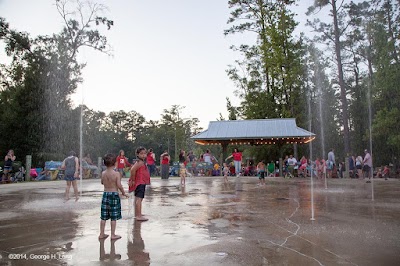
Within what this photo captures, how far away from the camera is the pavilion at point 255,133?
25031 millimetres

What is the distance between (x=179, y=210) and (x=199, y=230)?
7.94 feet

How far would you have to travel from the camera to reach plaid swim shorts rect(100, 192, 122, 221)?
5.56 metres

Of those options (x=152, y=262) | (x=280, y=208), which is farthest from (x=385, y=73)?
(x=152, y=262)

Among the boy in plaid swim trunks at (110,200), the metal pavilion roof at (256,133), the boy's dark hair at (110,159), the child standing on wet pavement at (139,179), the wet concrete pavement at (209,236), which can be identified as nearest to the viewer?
the wet concrete pavement at (209,236)

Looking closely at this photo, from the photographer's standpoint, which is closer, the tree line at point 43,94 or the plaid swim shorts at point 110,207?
the plaid swim shorts at point 110,207

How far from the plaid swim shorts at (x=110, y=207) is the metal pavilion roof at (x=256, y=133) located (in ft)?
66.3

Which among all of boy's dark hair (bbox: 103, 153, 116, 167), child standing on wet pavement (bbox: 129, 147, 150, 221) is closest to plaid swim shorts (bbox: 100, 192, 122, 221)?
boy's dark hair (bbox: 103, 153, 116, 167)

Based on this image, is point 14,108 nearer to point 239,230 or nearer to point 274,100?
point 274,100

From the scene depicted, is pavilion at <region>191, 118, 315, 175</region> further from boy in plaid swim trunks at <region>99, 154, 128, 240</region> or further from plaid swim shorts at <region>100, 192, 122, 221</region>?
plaid swim shorts at <region>100, 192, 122, 221</region>

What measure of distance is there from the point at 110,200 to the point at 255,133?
20.8m

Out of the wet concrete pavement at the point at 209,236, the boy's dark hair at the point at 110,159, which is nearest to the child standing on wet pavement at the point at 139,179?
the wet concrete pavement at the point at 209,236

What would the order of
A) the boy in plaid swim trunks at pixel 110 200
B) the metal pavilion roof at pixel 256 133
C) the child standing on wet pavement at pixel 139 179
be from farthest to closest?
the metal pavilion roof at pixel 256 133 < the child standing on wet pavement at pixel 139 179 < the boy in plaid swim trunks at pixel 110 200

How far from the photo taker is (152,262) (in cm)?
420

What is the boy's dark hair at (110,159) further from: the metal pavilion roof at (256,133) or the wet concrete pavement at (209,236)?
the metal pavilion roof at (256,133)
